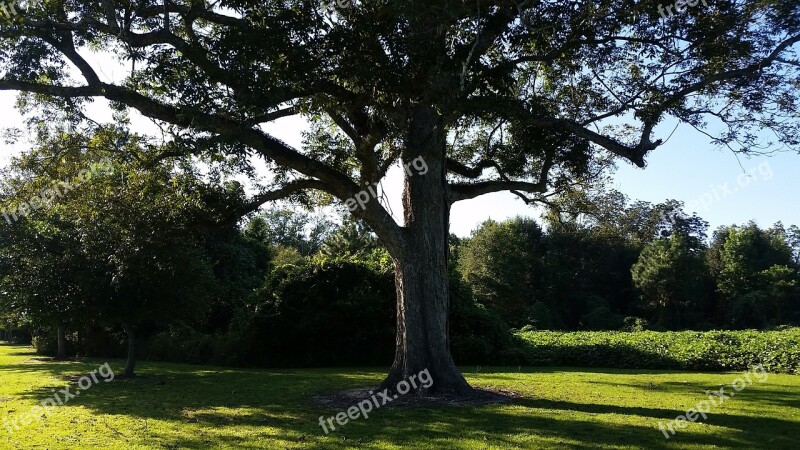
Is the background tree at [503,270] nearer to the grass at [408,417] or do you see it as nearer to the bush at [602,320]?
the bush at [602,320]

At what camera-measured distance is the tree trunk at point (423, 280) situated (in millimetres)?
11648

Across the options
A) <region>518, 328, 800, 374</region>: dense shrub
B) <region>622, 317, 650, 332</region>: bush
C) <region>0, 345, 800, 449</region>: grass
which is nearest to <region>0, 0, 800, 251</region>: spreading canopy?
<region>0, 345, 800, 449</region>: grass

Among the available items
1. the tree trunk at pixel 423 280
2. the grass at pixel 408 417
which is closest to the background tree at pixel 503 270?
the grass at pixel 408 417

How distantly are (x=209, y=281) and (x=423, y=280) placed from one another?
846 cm

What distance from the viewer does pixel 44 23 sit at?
9.68m

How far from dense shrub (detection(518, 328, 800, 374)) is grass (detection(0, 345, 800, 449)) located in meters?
1.84

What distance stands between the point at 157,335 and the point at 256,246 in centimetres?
1115

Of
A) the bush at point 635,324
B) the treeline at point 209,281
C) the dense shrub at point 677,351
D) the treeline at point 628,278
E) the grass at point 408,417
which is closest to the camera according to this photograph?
the grass at point 408,417

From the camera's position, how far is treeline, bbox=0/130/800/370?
12953 mm

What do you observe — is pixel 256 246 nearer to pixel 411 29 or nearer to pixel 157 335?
pixel 157 335

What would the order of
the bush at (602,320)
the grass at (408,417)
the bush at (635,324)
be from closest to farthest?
the grass at (408,417) → the bush at (635,324) → the bush at (602,320)

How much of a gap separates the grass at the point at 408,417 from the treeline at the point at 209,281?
8.92 ft

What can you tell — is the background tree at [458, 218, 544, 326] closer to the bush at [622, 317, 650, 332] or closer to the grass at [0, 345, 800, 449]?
the bush at [622, 317, 650, 332]

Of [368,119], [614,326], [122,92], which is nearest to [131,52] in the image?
[122,92]
